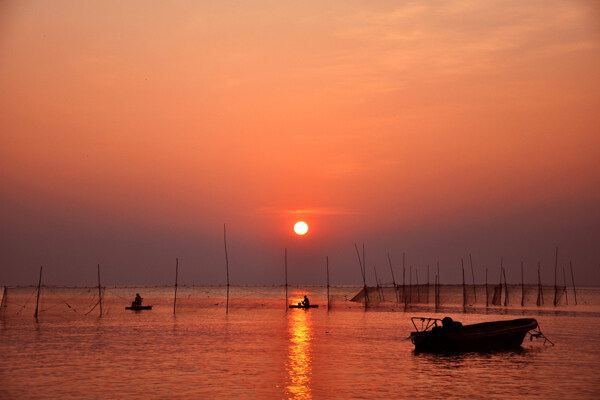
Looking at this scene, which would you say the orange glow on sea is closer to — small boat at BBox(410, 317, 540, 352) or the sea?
the sea

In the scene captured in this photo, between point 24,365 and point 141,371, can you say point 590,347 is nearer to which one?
point 141,371

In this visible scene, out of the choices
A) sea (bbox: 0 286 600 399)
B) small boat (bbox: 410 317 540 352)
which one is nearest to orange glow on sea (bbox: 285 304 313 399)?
sea (bbox: 0 286 600 399)

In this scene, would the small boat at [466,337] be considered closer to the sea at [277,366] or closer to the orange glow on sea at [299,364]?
the sea at [277,366]

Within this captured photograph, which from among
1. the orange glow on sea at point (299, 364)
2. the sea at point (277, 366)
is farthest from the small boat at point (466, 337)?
the orange glow on sea at point (299, 364)

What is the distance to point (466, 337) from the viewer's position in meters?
33.5

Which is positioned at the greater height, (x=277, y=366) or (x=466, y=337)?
(x=466, y=337)

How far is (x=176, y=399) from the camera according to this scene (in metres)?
21.0

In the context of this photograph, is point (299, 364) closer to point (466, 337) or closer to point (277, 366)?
point (277, 366)

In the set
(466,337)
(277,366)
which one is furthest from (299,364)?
(466,337)

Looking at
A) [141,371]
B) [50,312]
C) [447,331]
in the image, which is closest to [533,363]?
[447,331]

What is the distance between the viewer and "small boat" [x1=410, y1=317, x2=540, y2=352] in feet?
109

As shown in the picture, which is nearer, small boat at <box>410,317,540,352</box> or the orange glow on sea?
the orange glow on sea

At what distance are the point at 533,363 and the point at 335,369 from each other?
369 inches

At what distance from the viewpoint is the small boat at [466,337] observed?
33.2m
